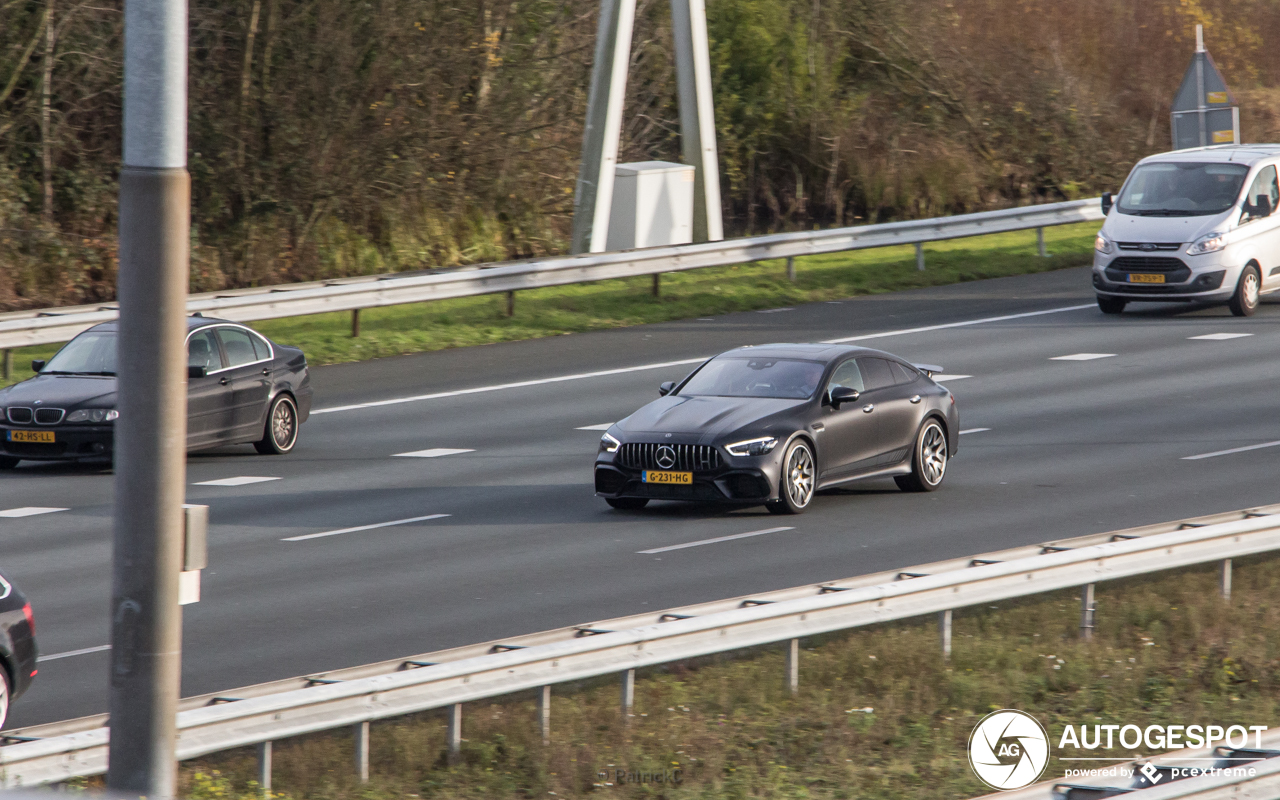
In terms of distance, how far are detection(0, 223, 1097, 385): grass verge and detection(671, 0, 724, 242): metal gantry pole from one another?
3.04ft

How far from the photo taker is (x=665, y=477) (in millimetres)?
15734

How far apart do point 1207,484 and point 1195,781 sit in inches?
363

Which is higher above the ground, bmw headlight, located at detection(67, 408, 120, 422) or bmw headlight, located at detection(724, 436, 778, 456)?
bmw headlight, located at detection(724, 436, 778, 456)

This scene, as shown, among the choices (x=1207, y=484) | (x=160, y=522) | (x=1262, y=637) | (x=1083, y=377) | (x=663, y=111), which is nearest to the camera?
(x=160, y=522)

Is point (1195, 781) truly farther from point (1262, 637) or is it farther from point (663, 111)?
point (663, 111)

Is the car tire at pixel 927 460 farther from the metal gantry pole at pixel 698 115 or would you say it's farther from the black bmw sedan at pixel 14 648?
the metal gantry pole at pixel 698 115

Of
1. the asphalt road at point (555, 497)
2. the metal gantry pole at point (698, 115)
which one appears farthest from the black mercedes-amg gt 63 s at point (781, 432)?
the metal gantry pole at point (698, 115)

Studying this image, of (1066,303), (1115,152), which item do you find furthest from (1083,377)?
(1115,152)

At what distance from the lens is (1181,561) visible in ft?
39.1

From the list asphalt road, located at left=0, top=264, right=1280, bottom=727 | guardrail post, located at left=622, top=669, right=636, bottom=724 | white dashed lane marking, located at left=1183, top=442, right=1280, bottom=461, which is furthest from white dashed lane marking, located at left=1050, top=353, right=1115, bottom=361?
guardrail post, located at left=622, top=669, right=636, bottom=724

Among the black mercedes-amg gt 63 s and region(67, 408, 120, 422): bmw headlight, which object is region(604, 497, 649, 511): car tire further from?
region(67, 408, 120, 422): bmw headlight

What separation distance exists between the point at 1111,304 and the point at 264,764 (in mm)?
20869

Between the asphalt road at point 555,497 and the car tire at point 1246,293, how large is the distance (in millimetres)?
391

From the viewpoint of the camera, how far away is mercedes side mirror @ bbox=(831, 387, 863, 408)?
16.4m
